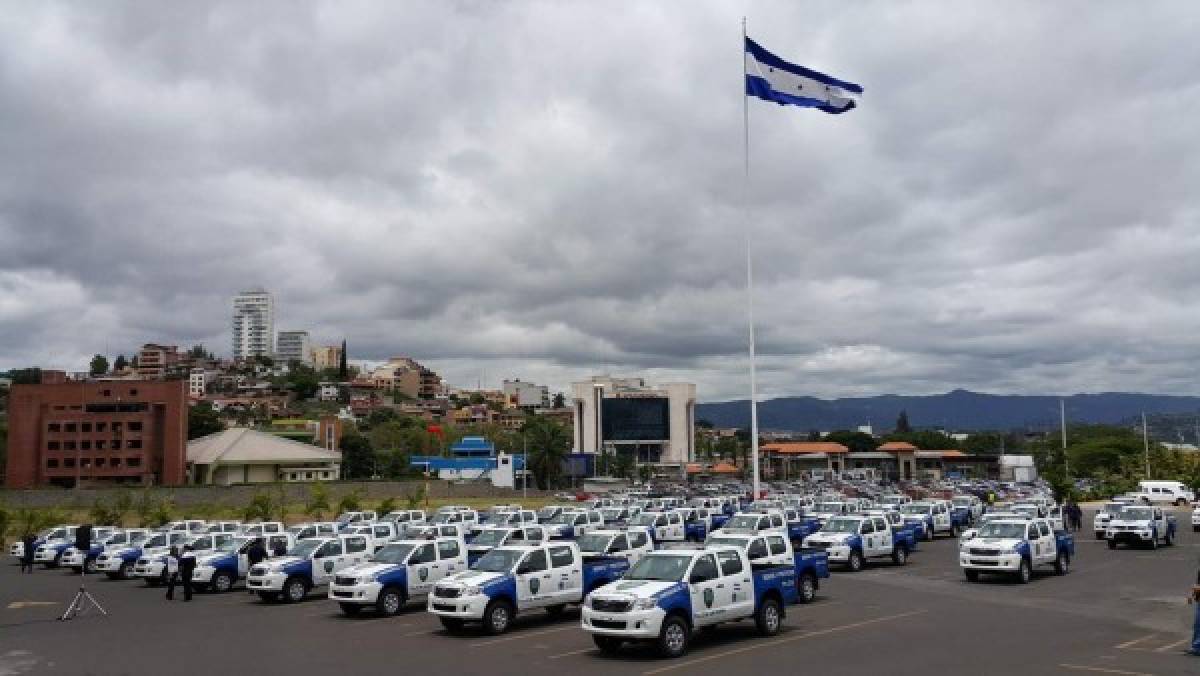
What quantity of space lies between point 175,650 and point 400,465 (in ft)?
424

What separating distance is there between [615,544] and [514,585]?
5.75 metres

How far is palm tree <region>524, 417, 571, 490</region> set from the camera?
131 m

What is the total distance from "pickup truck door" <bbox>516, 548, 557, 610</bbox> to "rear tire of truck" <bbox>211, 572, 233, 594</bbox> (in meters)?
14.1

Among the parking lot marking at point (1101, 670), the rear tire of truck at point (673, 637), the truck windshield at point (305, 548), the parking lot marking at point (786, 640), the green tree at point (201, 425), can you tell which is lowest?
the parking lot marking at point (786, 640)

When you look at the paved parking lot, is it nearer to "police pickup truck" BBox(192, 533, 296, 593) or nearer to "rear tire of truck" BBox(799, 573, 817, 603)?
"rear tire of truck" BBox(799, 573, 817, 603)

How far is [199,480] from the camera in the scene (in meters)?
122

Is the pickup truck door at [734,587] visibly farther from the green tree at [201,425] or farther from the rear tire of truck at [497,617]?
the green tree at [201,425]

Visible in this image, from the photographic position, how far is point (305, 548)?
90.5 ft

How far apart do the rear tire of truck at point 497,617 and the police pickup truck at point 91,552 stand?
24.3 m

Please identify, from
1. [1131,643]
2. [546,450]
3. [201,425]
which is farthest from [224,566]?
[201,425]

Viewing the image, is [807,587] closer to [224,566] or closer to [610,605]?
[610,605]

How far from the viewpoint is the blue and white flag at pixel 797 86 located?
3850 centimetres

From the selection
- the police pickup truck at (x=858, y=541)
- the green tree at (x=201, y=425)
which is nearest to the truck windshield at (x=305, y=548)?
the police pickup truck at (x=858, y=541)

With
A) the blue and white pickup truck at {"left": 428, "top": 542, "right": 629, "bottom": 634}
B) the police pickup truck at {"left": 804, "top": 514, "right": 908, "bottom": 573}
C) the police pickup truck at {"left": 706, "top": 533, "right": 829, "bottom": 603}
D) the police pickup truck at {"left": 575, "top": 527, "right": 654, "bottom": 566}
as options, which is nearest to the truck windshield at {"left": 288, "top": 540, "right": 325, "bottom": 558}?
the police pickup truck at {"left": 575, "top": 527, "right": 654, "bottom": 566}
